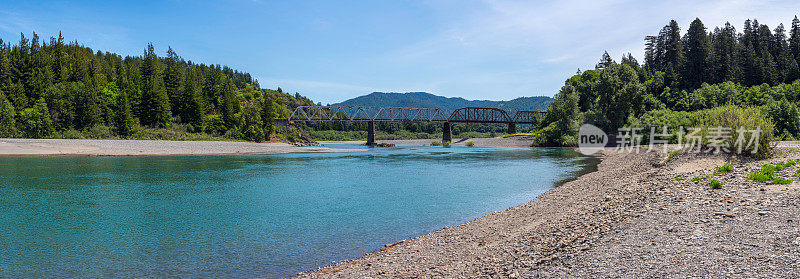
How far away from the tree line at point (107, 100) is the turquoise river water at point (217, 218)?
52.6m

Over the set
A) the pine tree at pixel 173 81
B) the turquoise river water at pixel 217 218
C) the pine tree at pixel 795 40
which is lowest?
the turquoise river water at pixel 217 218

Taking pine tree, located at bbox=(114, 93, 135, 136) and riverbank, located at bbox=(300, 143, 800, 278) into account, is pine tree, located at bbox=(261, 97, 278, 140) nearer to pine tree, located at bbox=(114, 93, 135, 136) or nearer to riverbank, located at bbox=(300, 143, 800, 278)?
pine tree, located at bbox=(114, 93, 135, 136)

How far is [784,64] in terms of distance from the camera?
89812 mm

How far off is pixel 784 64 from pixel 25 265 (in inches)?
5097

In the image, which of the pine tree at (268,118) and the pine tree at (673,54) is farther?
the pine tree at (268,118)

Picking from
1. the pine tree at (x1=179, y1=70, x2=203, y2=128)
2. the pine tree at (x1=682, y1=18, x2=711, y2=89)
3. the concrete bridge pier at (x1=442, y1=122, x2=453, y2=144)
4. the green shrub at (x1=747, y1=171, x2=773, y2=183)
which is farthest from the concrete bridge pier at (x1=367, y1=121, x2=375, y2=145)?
the green shrub at (x1=747, y1=171, x2=773, y2=183)

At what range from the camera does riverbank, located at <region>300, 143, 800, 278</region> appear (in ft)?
25.2

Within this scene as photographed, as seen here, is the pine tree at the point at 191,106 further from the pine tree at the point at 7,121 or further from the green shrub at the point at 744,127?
the green shrub at the point at 744,127

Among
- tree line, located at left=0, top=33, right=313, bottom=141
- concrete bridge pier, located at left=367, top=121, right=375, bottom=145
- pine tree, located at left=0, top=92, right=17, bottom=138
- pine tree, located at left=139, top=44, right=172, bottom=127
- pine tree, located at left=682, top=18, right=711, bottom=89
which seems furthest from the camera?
concrete bridge pier, located at left=367, top=121, right=375, bottom=145

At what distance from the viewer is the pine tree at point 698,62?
9288 centimetres

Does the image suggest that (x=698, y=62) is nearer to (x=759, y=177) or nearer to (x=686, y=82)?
(x=686, y=82)

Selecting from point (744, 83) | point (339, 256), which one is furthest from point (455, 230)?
point (744, 83)

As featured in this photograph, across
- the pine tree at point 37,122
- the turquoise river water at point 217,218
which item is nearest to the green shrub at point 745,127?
the turquoise river water at point 217,218

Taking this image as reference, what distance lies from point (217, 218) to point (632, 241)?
17209mm
